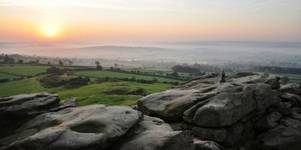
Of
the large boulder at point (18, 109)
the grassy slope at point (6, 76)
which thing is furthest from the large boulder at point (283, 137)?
the grassy slope at point (6, 76)

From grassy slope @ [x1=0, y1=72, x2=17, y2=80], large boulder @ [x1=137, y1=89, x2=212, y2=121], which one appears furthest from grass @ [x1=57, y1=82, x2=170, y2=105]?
grassy slope @ [x1=0, y1=72, x2=17, y2=80]

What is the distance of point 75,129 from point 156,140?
5259mm

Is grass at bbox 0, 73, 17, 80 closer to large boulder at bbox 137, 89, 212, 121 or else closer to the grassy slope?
the grassy slope

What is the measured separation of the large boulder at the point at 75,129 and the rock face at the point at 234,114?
743 cm

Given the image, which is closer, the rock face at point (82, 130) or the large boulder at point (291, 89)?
the rock face at point (82, 130)

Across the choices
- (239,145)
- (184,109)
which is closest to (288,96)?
(239,145)

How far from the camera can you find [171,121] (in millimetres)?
36500

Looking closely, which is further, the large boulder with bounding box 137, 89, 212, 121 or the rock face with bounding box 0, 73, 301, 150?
the large boulder with bounding box 137, 89, 212, 121

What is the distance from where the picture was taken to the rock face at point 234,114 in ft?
111

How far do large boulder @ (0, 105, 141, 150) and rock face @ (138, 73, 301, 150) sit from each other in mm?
7427

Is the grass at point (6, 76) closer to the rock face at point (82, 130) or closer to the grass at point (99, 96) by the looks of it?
the grass at point (99, 96)

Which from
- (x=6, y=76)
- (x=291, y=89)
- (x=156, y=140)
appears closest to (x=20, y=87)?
(x=6, y=76)

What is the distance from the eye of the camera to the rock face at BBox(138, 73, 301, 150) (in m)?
33.9

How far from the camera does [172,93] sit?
40.4 metres
